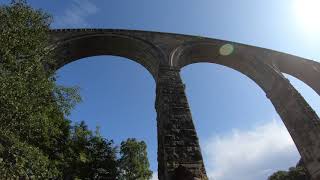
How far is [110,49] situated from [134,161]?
1111 cm

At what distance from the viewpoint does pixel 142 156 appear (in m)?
25.0

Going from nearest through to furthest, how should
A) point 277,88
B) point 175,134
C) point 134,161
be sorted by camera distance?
point 175,134 → point 277,88 → point 134,161

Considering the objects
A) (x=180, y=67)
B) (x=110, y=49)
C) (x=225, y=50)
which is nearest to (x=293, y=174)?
(x=225, y=50)

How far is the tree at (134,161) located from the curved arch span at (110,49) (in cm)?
1037

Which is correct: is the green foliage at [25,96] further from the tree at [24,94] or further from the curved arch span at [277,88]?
the curved arch span at [277,88]

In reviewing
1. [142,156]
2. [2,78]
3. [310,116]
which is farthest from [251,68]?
[2,78]

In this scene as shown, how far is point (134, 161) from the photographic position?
23.9 m

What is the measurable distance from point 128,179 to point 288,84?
46.4ft

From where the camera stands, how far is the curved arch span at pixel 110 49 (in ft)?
50.3

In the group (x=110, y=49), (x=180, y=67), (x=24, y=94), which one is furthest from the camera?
(x=110, y=49)

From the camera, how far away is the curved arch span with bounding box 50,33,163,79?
50.3 feet

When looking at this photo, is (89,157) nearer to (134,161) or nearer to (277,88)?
(134,161)

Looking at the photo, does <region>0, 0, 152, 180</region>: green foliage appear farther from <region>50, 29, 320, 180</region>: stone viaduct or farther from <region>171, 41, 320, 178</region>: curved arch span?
<region>171, 41, 320, 178</region>: curved arch span

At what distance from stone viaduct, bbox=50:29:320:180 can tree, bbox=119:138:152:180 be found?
1040cm
